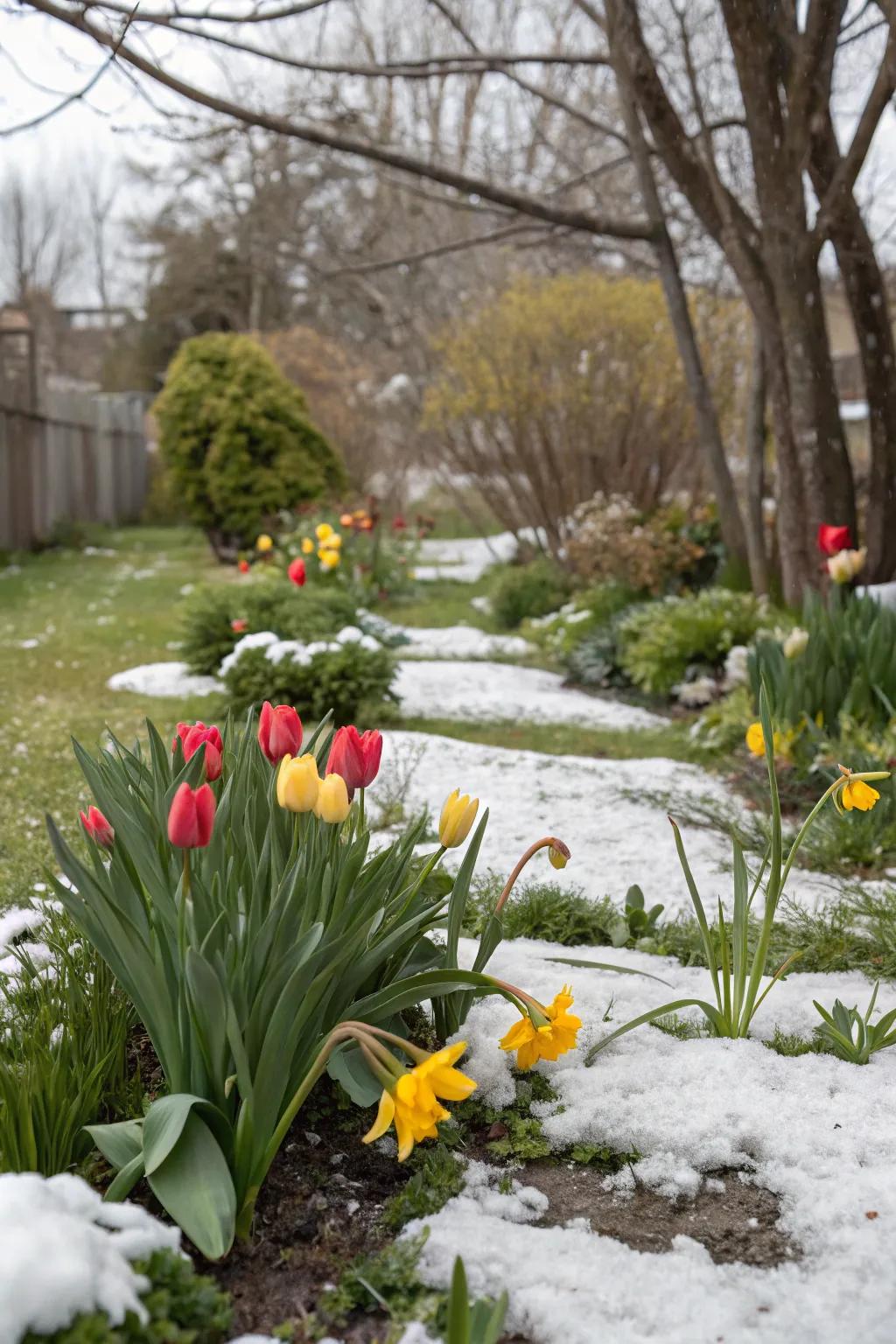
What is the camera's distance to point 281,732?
1903 mm

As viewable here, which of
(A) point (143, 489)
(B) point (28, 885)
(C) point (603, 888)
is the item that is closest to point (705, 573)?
(C) point (603, 888)

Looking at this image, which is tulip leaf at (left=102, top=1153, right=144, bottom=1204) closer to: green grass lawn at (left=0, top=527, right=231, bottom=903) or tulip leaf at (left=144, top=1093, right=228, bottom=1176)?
tulip leaf at (left=144, top=1093, right=228, bottom=1176)

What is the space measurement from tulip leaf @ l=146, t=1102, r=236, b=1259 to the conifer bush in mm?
12196

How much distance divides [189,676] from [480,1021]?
15.8ft

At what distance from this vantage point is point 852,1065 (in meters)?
2.09

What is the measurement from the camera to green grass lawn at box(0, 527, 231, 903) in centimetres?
392

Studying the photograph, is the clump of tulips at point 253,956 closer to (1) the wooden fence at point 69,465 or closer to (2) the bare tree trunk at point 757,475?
(2) the bare tree trunk at point 757,475

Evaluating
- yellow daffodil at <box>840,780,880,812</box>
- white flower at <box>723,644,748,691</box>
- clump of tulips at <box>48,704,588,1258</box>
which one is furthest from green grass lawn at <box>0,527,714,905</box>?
yellow daffodil at <box>840,780,880,812</box>

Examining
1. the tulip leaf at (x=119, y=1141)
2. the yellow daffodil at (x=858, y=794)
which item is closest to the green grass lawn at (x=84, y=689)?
the tulip leaf at (x=119, y=1141)

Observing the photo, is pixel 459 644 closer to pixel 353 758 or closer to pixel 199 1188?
pixel 353 758

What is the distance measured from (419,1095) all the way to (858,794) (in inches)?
41.7

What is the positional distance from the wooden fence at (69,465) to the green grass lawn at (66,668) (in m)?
0.71

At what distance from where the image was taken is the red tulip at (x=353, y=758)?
1838 millimetres

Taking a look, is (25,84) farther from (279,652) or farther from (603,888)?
(603,888)
